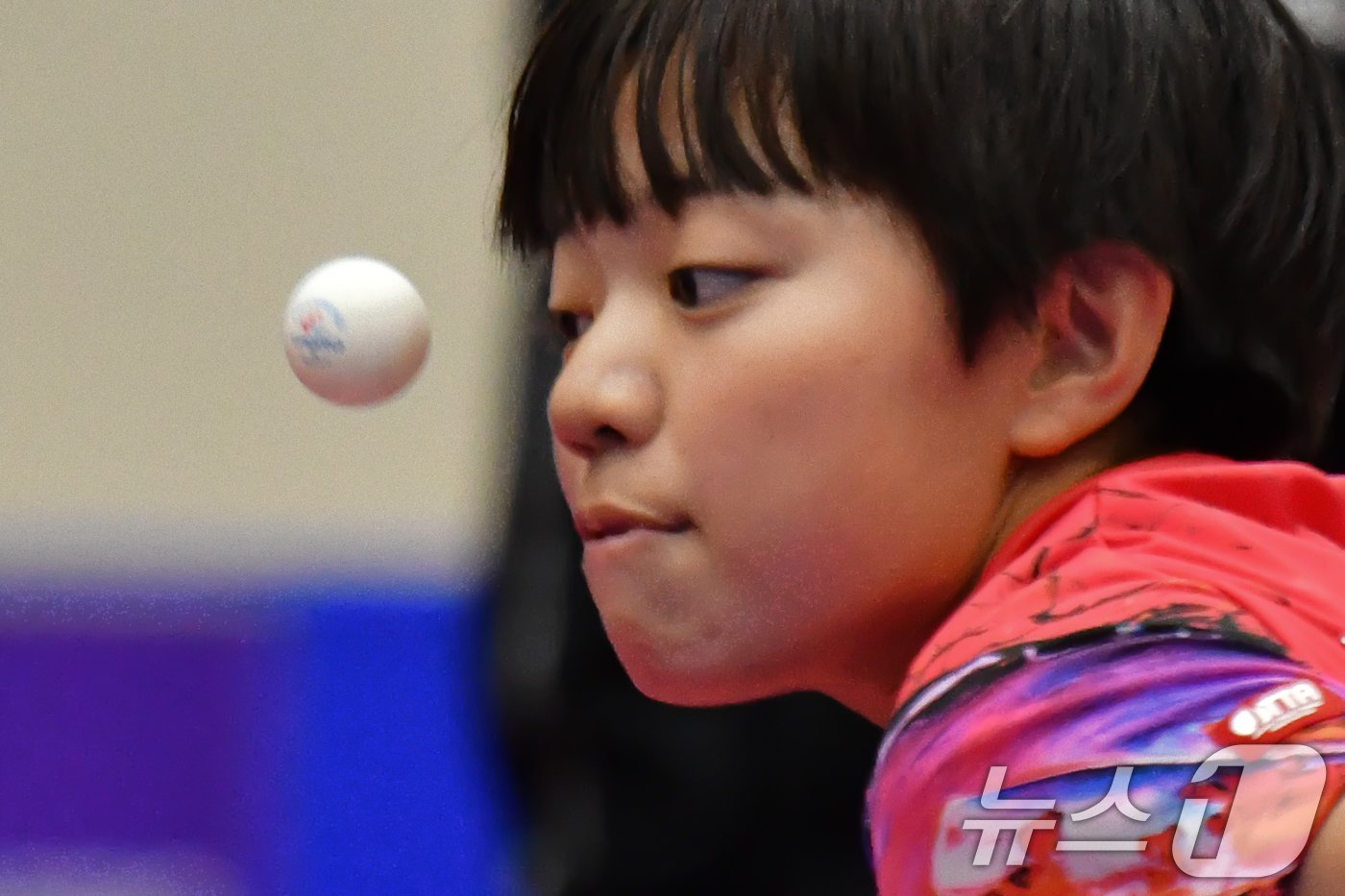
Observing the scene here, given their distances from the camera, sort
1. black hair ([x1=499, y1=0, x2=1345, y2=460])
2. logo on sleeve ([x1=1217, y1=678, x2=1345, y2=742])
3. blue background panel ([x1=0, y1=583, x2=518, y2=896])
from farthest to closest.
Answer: blue background panel ([x1=0, y1=583, x2=518, y2=896]) < black hair ([x1=499, y1=0, x2=1345, y2=460]) < logo on sleeve ([x1=1217, y1=678, x2=1345, y2=742])

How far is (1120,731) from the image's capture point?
48 cm

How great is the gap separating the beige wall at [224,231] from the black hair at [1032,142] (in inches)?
48.2

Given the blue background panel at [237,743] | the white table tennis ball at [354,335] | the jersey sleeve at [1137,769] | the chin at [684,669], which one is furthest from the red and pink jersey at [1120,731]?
the blue background panel at [237,743]

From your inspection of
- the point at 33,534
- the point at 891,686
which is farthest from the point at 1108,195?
the point at 33,534

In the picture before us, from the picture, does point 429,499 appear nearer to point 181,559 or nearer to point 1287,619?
point 181,559

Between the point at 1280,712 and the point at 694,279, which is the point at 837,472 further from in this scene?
the point at 1280,712

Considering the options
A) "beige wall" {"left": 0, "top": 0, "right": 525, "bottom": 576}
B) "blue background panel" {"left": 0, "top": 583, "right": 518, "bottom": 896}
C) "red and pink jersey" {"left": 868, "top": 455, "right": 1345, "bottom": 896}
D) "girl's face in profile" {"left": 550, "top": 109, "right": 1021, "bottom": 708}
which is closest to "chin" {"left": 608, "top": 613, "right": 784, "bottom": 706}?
"girl's face in profile" {"left": 550, "top": 109, "right": 1021, "bottom": 708}

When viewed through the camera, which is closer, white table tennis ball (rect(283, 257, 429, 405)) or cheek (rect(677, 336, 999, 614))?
cheek (rect(677, 336, 999, 614))

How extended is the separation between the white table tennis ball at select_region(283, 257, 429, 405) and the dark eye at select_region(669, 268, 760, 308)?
0.17 metres

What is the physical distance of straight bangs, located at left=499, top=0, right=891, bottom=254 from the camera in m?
0.60

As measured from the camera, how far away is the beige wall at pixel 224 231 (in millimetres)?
1862

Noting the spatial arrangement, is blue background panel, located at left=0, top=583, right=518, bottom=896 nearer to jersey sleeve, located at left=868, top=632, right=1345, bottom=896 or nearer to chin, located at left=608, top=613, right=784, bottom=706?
chin, located at left=608, top=613, right=784, bottom=706

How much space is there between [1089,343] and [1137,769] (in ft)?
0.65

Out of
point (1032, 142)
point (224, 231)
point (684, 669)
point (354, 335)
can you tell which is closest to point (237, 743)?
point (224, 231)
